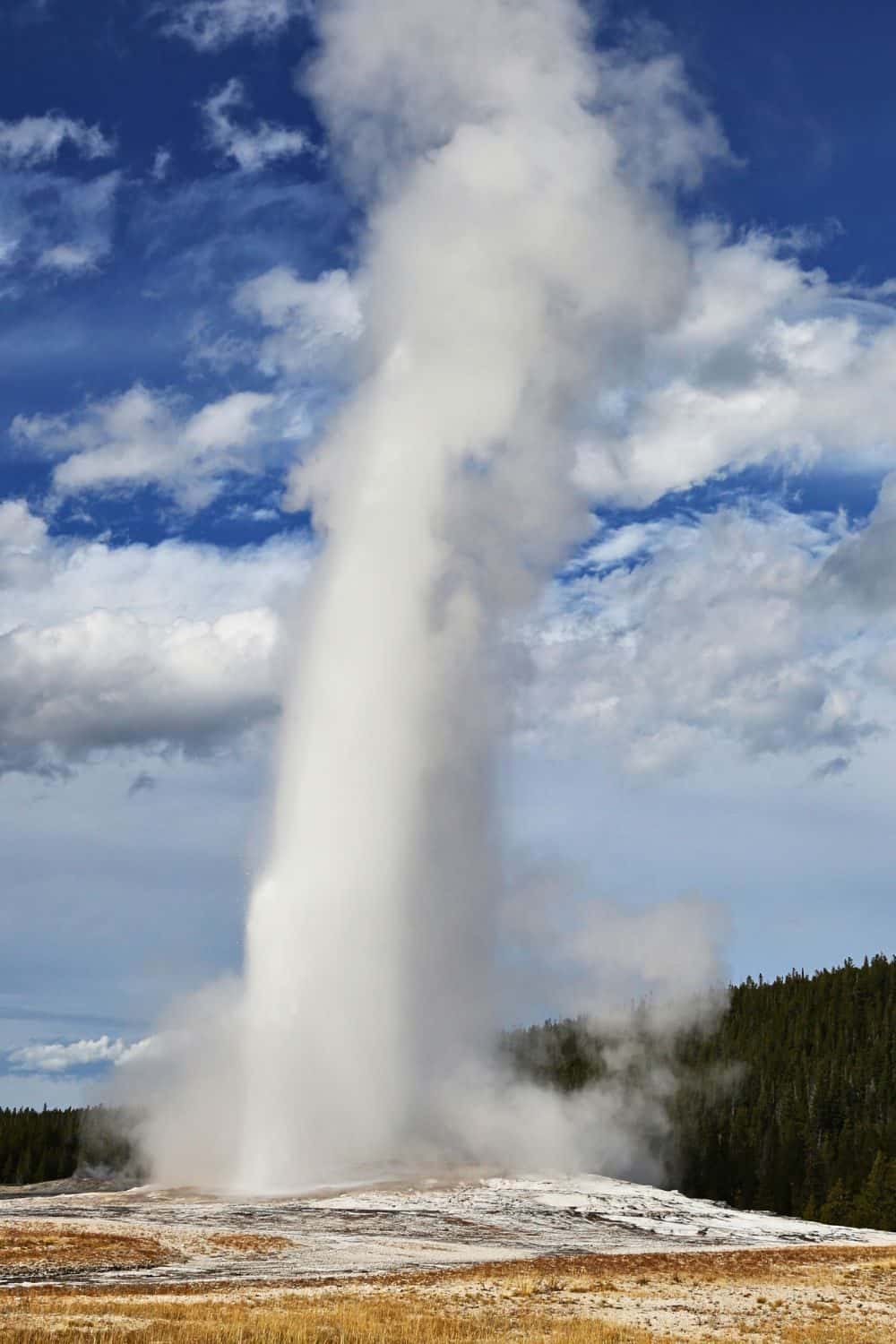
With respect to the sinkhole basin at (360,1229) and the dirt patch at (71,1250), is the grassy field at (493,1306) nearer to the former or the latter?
the dirt patch at (71,1250)

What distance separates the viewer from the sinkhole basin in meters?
32.0

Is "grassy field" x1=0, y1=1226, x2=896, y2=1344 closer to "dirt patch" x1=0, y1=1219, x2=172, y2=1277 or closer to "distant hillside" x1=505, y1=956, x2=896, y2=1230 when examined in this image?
"dirt patch" x1=0, y1=1219, x2=172, y2=1277

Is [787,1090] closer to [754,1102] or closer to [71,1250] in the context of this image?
[754,1102]

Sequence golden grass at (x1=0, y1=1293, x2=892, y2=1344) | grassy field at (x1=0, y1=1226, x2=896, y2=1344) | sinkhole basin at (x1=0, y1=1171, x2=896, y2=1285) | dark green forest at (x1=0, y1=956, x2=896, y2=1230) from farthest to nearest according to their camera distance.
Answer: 1. dark green forest at (x1=0, y1=956, x2=896, y2=1230)
2. sinkhole basin at (x1=0, y1=1171, x2=896, y2=1285)
3. grassy field at (x1=0, y1=1226, x2=896, y2=1344)
4. golden grass at (x1=0, y1=1293, x2=892, y2=1344)

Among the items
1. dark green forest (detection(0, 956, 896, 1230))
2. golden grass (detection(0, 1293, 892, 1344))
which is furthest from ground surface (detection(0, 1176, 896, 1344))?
dark green forest (detection(0, 956, 896, 1230))

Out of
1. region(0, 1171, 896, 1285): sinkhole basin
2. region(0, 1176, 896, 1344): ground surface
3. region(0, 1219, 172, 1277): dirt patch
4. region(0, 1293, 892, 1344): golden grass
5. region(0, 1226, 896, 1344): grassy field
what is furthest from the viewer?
region(0, 1171, 896, 1285): sinkhole basin

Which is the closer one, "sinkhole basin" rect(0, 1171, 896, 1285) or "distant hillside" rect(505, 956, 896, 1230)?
"sinkhole basin" rect(0, 1171, 896, 1285)

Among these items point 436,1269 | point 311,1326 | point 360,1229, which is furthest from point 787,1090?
point 311,1326

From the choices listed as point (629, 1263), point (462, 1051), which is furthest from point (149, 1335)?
point (462, 1051)

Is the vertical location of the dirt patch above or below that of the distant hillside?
below

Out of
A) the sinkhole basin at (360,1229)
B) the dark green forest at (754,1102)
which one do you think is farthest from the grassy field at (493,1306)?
the dark green forest at (754,1102)

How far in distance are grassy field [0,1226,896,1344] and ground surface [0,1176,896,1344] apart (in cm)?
8

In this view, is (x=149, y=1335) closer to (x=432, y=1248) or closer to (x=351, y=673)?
(x=432, y=1248)

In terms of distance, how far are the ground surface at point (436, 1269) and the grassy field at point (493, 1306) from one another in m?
0.08
